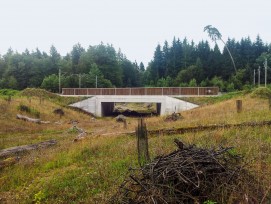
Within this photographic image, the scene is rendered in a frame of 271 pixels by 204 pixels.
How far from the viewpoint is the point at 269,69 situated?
213ft

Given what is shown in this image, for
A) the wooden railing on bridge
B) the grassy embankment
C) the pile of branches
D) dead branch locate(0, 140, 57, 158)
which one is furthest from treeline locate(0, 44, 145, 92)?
the pile of branches

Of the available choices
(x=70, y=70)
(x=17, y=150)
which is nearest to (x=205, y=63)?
(x=70, y=70)

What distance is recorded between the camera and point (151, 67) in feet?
281

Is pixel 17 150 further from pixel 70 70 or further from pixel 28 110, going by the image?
pixel 70 70

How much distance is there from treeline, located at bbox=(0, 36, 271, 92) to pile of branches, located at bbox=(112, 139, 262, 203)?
56.8 metres

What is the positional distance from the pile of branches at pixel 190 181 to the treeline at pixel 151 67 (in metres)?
56.8

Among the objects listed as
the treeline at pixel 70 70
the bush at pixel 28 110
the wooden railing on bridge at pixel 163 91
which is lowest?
the bush at pixel 28 110

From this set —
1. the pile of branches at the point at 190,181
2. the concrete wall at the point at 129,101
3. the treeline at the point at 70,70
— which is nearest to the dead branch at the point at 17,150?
the pile of branches at the point at 190,181

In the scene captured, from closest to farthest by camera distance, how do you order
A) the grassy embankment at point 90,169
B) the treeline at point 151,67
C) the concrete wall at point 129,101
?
the grassy embankment at point 90,169
the concrete wall at point 129,101
the treeline at point 151,67

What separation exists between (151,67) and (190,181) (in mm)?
82632

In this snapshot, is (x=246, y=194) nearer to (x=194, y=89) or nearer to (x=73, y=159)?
(x=73, y=159)

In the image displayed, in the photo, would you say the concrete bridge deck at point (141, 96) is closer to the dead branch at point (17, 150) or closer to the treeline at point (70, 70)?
the treeline at point (70, 70)

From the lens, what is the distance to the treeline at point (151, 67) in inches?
2530

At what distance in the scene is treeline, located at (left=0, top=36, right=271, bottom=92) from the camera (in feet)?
211
